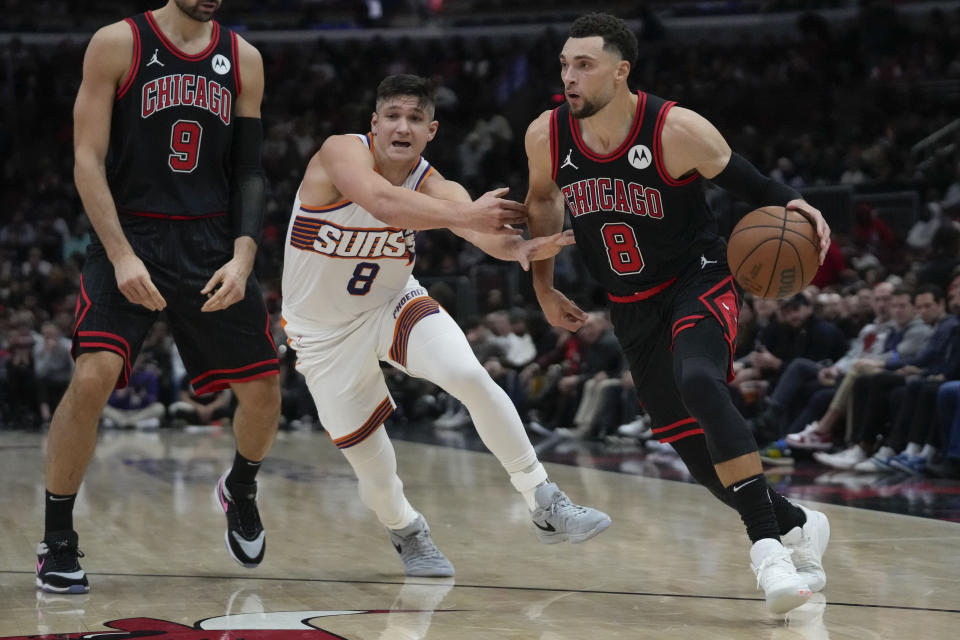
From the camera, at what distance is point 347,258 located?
4.92 meters

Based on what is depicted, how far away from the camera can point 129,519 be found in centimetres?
654

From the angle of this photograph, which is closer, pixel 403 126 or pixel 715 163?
pixel 715 163

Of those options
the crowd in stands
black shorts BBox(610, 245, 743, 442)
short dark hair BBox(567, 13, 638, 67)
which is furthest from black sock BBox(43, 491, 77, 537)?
the crowd in stands

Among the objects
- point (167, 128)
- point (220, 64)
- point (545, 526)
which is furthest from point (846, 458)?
point (167, 128)

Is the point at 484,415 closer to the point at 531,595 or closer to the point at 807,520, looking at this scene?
the point at 531,595

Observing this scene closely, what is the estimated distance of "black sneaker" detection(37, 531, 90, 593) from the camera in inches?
175

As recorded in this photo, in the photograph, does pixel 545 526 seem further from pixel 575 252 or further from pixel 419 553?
pixel 575 252

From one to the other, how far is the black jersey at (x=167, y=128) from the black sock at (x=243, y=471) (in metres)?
1.07

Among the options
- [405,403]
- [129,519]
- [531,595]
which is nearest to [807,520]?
[531,595]

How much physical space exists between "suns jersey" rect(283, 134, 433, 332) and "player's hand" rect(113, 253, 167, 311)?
0.76 meters

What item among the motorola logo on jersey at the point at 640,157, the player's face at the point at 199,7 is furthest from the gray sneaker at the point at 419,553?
the player's face at the point at 199,7

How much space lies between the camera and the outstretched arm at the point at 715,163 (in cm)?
429

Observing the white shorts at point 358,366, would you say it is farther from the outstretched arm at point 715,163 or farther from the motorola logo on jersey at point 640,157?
the outstretched arm at point 715,163

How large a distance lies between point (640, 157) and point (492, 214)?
0.59 m
